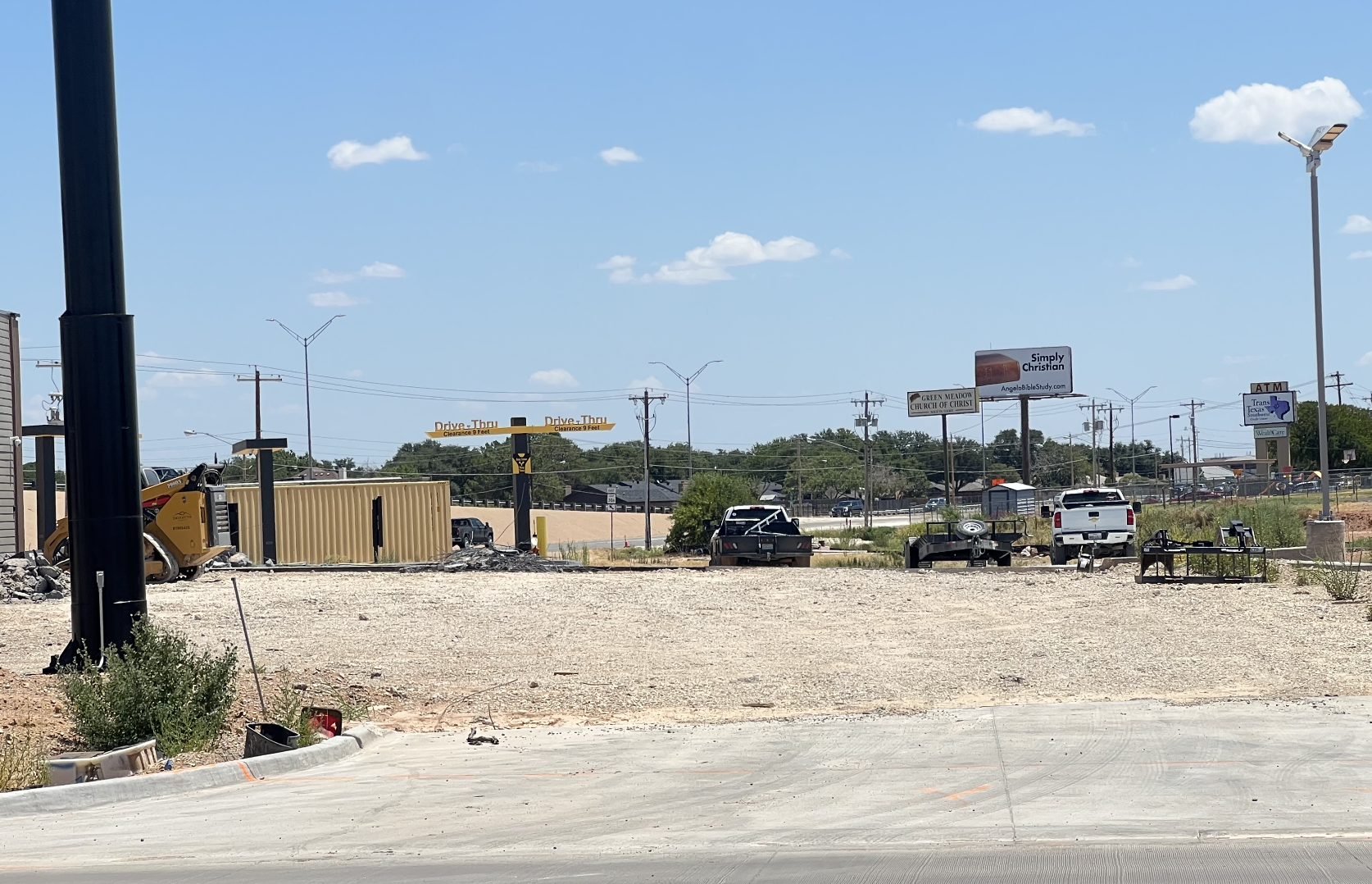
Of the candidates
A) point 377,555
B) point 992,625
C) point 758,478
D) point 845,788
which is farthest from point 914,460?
point 845,788

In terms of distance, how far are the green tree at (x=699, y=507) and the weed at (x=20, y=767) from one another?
4917 centimetres

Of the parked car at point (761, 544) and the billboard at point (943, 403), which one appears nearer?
the parked car at point (761, 544)

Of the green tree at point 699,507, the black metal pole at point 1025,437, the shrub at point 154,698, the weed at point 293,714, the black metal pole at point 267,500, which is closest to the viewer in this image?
the shrub at point 154,698

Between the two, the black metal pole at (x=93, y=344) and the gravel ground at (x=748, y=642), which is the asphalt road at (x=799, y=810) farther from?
the black metal pole at (x=93, y=344)

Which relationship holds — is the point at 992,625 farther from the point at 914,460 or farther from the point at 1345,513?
the point at 914,460

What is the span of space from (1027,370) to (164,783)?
7666cm

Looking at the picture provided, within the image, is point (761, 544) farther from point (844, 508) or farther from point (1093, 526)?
point (844, 508)

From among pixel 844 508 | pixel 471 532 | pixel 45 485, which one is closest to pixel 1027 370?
pixel 471 532

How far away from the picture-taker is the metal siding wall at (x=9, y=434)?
111 feet

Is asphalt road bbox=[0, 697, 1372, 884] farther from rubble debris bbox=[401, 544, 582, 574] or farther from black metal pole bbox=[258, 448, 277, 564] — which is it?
black metal pole bbox=[258, 448, 277, 564]

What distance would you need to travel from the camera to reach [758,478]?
14425 centimetres

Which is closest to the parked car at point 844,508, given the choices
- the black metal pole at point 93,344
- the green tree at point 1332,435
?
the green tree at point 1332,435

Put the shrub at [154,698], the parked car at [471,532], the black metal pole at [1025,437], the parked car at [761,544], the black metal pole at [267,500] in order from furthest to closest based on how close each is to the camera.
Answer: the black metal pole at [1025,437] < the parked car at [471,532] < the black metal pole at [267,500] < the parked car at [761,544] < the shrub at [154,698]

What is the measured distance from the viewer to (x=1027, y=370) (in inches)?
3241
